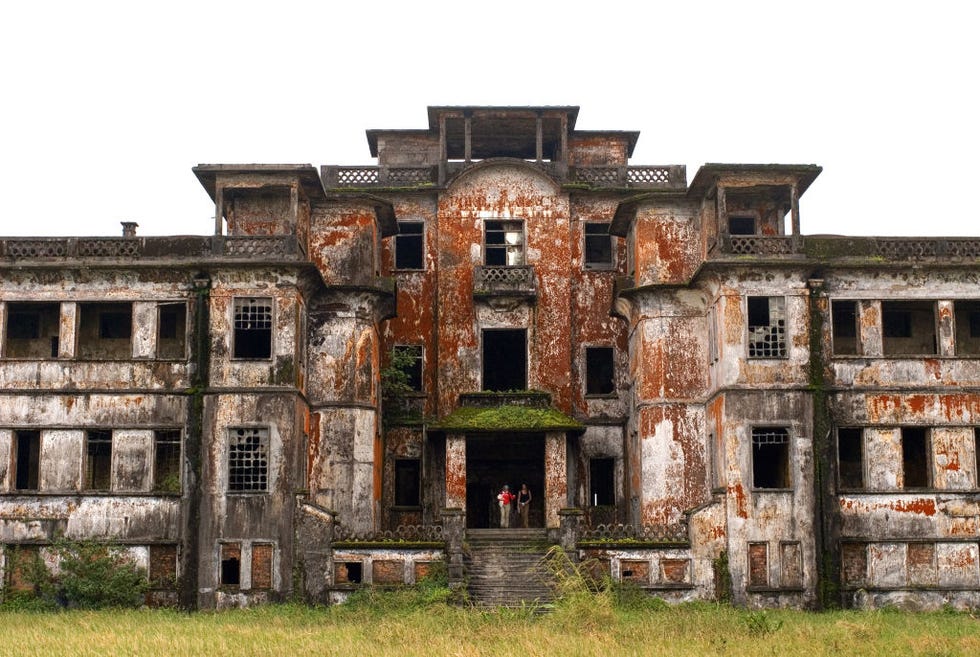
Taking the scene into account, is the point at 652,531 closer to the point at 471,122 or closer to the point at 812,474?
the point at 812,474

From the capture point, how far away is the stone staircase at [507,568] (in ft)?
98.4

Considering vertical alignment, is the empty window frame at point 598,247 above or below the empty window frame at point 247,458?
above

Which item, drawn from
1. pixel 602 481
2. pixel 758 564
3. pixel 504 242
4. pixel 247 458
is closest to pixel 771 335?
pixel 758 564

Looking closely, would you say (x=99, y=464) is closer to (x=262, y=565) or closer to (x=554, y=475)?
(x=262, y=565)

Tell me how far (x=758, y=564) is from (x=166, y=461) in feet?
52.8

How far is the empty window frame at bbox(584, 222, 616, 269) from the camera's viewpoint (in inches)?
1562

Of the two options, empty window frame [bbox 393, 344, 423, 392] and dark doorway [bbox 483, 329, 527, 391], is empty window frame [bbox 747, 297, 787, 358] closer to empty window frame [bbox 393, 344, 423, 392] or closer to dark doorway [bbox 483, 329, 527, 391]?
dark doorway [bbox 483, 329, 527, 391]

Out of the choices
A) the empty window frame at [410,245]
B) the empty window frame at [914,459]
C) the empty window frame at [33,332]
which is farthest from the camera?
the empty window frame at [410,245]

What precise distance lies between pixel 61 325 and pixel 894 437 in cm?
2233

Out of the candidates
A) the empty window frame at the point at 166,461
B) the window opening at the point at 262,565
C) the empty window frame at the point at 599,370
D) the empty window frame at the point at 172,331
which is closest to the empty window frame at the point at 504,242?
the empty window frame at the point at 599,370

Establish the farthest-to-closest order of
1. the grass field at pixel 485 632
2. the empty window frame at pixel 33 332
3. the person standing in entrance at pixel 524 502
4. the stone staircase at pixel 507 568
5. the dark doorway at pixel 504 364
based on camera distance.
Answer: the dark doorway at pixel 504 364, the person standing in entrance at pixel 524 502, the empty window frame at pixel 33 332, the stone staircase at pixel 507 568, the grass field at pixel 485 632

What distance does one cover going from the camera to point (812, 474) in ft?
104

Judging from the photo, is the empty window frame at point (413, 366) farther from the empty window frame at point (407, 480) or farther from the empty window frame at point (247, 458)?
the empty window frame at point (247, 458)

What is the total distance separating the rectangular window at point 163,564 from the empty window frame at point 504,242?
13.9m
